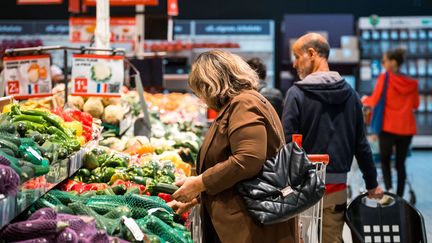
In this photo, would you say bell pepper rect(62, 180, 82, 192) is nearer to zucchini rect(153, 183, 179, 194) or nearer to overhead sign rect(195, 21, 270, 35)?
zucchini rect(153, 183, 179, 194)

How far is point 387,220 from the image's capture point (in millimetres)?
5266

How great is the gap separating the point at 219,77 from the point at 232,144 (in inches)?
12.0

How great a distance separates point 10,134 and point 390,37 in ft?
43.1

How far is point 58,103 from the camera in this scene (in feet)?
21.3

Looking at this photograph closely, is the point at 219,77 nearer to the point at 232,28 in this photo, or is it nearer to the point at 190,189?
the point at 190,189

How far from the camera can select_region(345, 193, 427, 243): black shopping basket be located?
16.8ft

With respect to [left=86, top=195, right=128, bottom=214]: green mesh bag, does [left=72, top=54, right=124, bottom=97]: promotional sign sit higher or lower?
higher

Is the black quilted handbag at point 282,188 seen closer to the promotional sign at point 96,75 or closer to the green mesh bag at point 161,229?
the green mesh bag at point 161,229

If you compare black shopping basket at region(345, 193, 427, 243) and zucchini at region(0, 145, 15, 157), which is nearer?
zucchini at region(0, 145, 15, 157)

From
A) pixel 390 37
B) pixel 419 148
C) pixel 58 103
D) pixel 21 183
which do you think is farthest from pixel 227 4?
pixel 21 183

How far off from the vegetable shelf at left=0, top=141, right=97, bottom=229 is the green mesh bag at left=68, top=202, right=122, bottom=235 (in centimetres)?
14

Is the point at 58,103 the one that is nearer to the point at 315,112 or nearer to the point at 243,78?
the point at 315,112

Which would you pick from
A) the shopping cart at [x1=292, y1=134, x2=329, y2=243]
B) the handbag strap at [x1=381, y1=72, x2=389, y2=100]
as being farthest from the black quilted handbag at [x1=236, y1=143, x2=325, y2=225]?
the handbag strap at [x1=381, y1=72, x2=389, y2=100]

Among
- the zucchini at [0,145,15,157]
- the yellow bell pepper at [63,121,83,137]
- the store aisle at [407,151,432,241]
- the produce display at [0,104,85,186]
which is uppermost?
the zucchini at [0,145,15,157]
